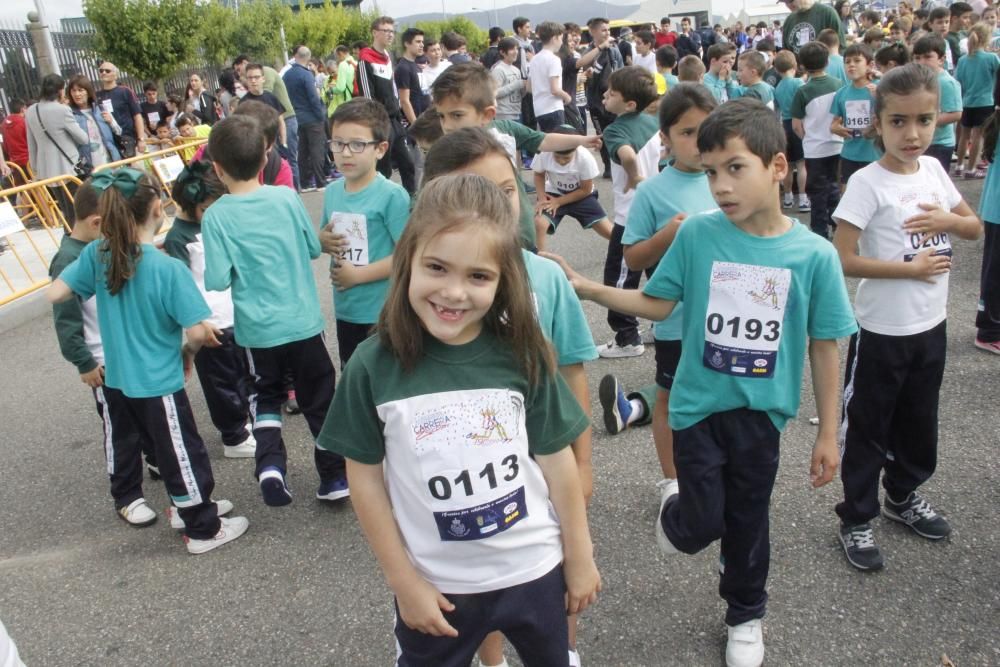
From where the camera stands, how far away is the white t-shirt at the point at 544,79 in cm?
1053

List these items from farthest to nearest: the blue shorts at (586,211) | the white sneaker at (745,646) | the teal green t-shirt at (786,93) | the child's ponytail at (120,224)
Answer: the teal green t-shirt at (786,93), the blue shorts at (586,211), the child's ponytail at (120,224), the white sneaker at (745,646)

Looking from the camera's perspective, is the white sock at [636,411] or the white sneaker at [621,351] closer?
the white sock at [636,411]

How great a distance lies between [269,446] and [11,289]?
5.68m

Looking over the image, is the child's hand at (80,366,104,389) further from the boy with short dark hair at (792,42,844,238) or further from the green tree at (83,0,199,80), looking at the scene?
the green tree at (83,0,199,80)

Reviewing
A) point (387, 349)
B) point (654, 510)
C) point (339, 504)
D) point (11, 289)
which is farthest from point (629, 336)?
point (11, 289)

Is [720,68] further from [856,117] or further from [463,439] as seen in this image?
[463,439]

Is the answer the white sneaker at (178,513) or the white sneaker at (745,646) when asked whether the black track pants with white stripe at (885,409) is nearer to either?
the white sneaker at (745,646)

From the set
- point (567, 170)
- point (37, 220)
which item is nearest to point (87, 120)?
point (37, 220)

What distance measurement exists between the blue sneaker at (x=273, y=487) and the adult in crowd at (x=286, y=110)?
27.4ft

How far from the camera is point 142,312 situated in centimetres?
319

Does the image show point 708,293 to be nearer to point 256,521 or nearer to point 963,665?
point 963,665

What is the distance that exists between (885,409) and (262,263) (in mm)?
2497

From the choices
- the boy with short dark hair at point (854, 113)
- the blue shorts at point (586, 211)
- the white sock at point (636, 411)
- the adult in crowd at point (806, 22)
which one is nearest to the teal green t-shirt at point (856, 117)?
the boy with short dark hair at point (854, 113)

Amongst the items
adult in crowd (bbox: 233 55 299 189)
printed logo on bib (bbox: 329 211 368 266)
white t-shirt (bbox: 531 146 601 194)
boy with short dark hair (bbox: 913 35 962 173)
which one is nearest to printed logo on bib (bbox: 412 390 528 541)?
printed logo on bib (bbox: 329 211 368 266)
